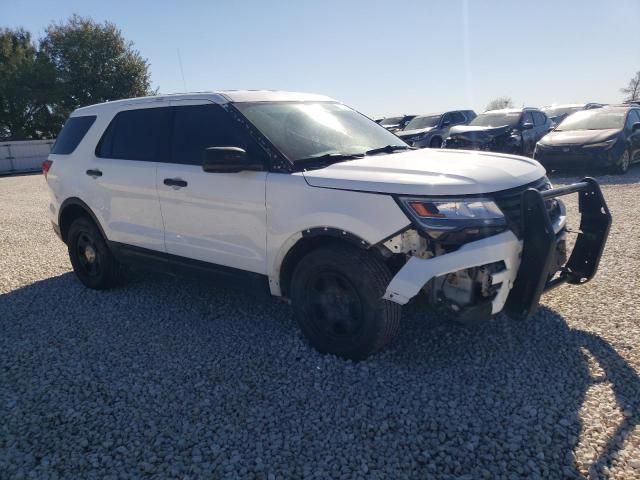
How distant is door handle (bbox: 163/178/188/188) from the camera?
3865 mm

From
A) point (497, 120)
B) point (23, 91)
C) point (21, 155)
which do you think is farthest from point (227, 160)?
point (23, 91)

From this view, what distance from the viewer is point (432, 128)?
16.3m

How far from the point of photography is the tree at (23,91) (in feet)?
105

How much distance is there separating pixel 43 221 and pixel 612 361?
10084 millimetres

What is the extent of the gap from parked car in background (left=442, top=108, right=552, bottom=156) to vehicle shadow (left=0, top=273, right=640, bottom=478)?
8.95m

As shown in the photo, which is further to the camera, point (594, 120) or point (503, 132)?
point (503, 132)

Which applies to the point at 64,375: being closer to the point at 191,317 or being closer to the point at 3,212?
the point at 191,317

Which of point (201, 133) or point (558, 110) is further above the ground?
point (201, 133)

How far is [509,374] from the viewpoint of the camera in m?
3.03

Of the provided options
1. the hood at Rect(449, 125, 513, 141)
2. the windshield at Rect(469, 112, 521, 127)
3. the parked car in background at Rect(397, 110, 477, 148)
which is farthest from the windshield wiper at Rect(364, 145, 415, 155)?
the parked car in background at Rect(397, 110, 477, 148)

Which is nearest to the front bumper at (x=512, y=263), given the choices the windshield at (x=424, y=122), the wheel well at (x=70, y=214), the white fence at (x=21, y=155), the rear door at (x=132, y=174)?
the rear door at (x=132, y=174)

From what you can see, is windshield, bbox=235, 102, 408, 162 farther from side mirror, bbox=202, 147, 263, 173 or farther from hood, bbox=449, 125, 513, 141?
hood, bbox=449, 125, 513, 141

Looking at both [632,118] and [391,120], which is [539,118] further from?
[391,120]

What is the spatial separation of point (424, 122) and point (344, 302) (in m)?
14.9
